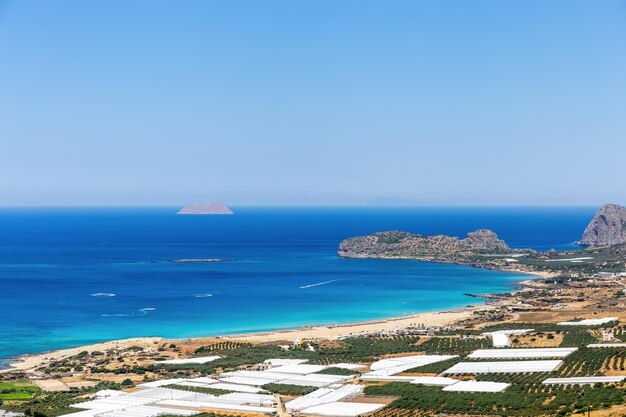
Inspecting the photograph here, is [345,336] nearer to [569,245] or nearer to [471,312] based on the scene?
[471,312]

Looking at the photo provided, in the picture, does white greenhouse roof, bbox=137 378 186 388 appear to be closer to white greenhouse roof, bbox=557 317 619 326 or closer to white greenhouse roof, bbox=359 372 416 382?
white greenhouse roof, bbox=359 372 416 382

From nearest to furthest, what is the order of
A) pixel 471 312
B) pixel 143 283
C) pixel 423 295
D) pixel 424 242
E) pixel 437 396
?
pixel 437 396, pixel 471 312, pixel 423 295, pixel 143 283, pixel 424 242

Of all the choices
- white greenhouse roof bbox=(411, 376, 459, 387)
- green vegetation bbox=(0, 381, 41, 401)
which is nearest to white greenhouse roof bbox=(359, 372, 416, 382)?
white greenhouse roof bbox=(411, 376, 459, 387)

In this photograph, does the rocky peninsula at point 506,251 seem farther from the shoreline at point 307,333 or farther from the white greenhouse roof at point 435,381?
the white greenhouse roof at point 435,381

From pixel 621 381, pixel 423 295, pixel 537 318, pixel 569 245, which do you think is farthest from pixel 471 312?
pixel 569 245

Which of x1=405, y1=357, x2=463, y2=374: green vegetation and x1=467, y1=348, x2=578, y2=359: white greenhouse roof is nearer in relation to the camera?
x1=405, y1=357, x2=463, y2=374: green vegetation

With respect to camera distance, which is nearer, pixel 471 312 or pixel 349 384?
pixel 349 384

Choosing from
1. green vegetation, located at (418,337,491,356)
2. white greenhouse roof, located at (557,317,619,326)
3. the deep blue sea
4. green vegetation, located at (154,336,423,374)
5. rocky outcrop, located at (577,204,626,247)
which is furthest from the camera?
rocky outcrop, located at (577,204,626,247)

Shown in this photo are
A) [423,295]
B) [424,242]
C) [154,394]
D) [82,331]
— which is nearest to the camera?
[154,394]
